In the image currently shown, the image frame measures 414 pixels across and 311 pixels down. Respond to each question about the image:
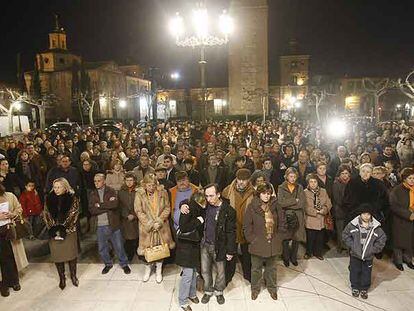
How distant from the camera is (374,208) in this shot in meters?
5.72

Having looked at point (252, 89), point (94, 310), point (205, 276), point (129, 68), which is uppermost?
point (129, 68)

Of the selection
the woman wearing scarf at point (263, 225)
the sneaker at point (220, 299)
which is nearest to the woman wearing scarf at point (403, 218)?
the woman wearing scarf at point (263, 225)

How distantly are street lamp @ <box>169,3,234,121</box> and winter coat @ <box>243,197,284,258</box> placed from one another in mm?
6079

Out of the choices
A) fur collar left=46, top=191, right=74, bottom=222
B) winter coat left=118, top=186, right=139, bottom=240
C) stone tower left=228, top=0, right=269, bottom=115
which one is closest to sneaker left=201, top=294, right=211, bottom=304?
winter coat left=118, top=186, right=139, bottom=240

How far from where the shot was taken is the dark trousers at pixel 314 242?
20.8 feet

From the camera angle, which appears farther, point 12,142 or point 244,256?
point 12,142

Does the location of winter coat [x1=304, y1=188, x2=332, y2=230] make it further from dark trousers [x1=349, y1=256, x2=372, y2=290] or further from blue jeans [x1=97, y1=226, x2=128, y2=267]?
blue jeans [x1=97, y1=226, x2=128, y2=267]

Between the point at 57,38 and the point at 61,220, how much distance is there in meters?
53.5

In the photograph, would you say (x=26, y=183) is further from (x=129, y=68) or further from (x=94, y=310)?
(x=129, y=68)

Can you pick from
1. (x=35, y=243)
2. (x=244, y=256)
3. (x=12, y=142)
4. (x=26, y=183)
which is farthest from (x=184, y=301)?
(x=12, y=142)

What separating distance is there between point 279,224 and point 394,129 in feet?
50.8

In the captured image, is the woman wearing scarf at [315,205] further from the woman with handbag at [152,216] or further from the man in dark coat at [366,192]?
the woman with handbag at [152,216]

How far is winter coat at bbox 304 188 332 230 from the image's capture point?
20.1 ft

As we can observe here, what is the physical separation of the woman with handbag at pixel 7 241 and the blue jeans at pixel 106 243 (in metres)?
1.24
